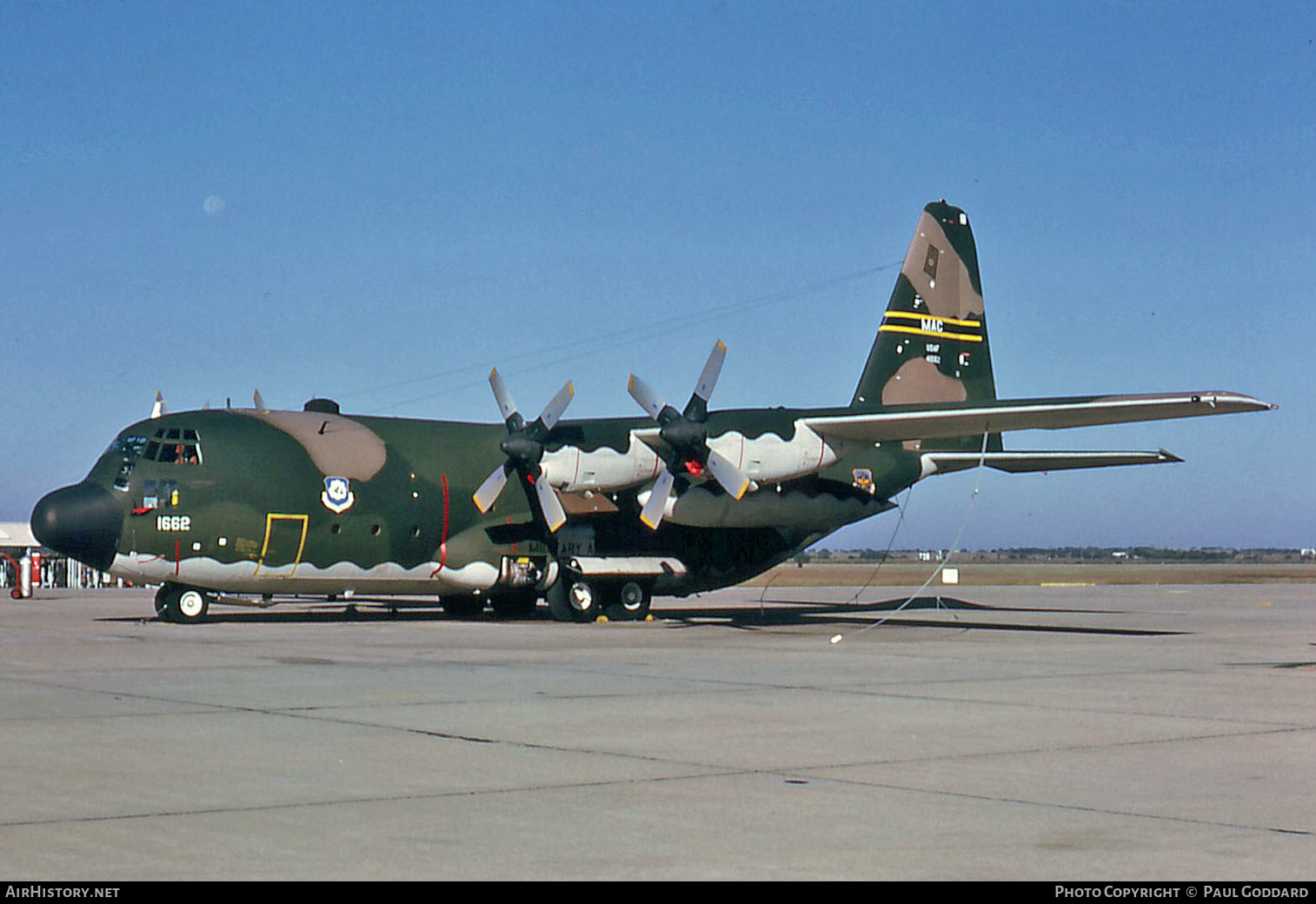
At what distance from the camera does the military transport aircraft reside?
2656 cm

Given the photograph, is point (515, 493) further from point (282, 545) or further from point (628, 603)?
point (282, 545)

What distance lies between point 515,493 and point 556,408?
2.14 meters

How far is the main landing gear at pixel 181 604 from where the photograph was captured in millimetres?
27625

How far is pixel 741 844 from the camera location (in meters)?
7.33

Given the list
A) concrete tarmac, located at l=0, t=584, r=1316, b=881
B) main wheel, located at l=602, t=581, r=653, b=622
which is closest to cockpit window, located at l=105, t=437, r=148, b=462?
concrete tarmac, located at l=0, t=584, r=1316, b=881

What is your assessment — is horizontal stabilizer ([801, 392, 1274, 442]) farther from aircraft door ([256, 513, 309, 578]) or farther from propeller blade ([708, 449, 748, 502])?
aircraft door ([256, 513, 309, 578])

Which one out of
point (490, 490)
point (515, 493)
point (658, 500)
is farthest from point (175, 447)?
point (658, 500)

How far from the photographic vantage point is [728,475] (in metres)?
28.7

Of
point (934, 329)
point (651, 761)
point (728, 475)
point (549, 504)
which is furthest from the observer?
point (934, 329)

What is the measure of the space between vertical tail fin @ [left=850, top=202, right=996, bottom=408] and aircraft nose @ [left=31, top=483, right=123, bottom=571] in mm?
17915

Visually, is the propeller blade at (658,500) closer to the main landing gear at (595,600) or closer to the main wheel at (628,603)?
the main landing gear at (595,600)

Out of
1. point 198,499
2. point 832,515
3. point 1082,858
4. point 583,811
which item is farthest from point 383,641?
point 1082,858

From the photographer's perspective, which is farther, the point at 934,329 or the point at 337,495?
the point at 934,329

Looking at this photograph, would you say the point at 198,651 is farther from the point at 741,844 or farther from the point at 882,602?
the point at 882,602
